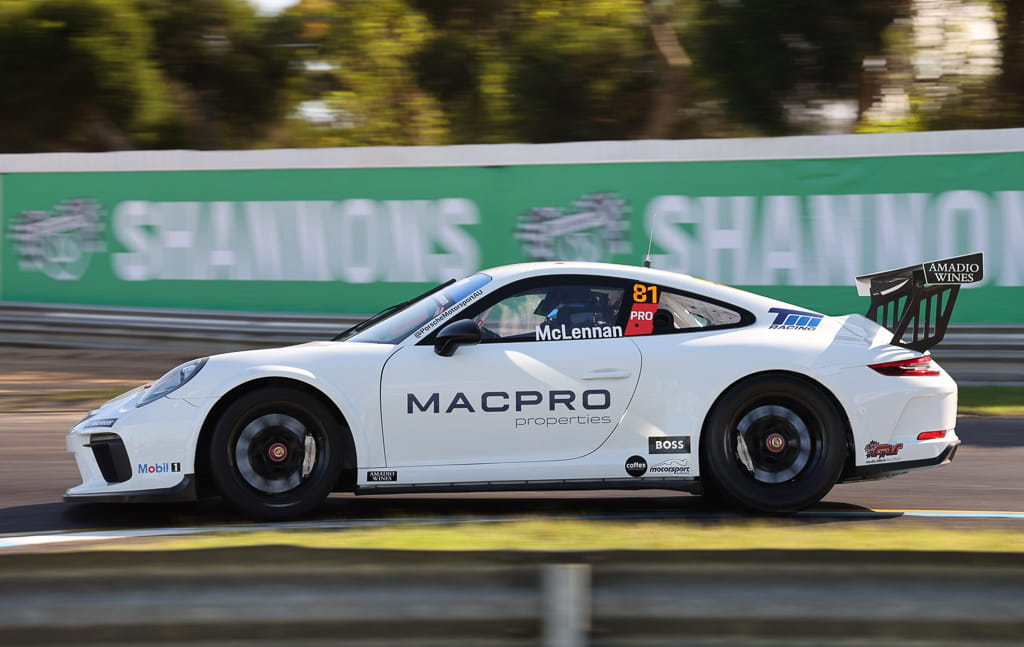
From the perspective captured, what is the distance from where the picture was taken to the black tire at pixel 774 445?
6.03 m

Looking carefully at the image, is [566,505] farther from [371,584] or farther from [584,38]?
[584,38]

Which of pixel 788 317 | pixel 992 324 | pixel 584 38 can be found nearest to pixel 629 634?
pixel 788 317

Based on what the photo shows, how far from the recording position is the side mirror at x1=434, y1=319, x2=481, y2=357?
593 cm

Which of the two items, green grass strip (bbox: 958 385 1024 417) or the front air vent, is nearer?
the front air vent

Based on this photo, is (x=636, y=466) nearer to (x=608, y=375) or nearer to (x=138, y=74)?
(x=608, y=375)

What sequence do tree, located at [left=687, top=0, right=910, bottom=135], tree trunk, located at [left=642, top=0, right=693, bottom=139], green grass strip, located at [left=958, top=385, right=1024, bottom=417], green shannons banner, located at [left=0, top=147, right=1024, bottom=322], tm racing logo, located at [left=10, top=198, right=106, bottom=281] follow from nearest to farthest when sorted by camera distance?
green grass strip, located at [left=958, top=385, right=1024, bottom=417]
green shannons banner, located at [left=0, top=147, right=1024, bottom=322]
tm racing logo, located at [left=10, top=198, right=106, bottom=281]
tree, located at [left=687, top=0, right=910, bottom=135]
tree trunk, located at [left=642, top=0, right=693, bottom=139]

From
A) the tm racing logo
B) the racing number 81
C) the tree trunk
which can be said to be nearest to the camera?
the racing number 81

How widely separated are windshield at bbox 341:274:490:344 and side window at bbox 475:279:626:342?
0.17 m

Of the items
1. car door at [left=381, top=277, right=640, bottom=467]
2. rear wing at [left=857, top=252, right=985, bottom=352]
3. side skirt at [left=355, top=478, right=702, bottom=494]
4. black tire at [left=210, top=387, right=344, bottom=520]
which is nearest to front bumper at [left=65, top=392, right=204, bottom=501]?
black tire at [left=210, top=387, right=344, bottom=520]

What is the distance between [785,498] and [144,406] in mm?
3249

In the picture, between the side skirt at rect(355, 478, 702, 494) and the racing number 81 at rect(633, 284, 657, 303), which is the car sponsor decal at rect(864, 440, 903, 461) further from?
the racing number 81 at rect(633, 284, 657, 303)

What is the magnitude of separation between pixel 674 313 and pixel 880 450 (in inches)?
49.5

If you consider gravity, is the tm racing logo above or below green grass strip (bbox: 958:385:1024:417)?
above

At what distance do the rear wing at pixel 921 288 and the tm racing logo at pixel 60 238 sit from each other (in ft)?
41.8
